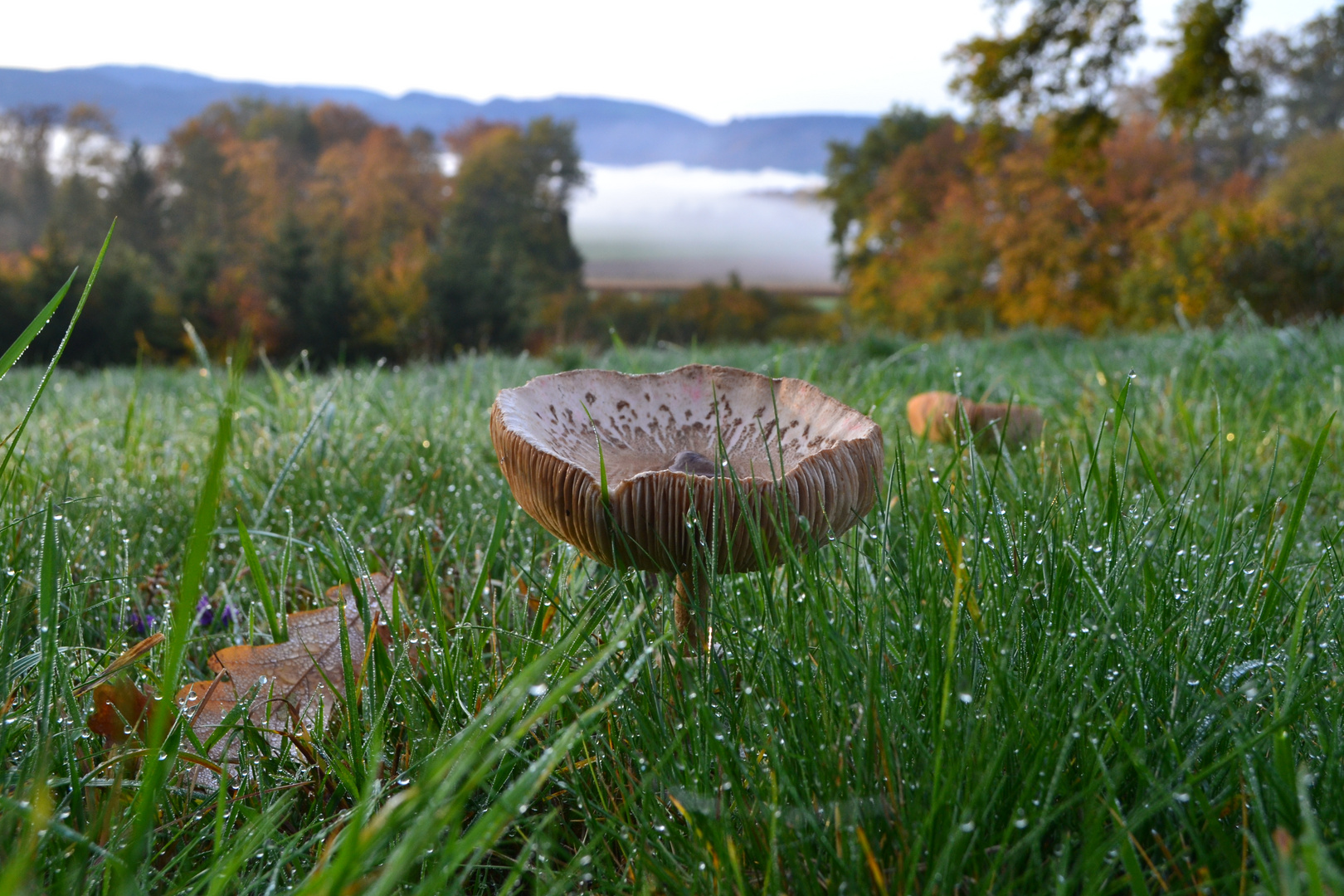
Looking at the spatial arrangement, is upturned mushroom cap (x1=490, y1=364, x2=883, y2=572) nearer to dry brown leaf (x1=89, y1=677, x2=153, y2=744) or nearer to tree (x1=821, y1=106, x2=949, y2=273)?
dry brown leaf (x1=89, y1=677, x2=153, y2=744)

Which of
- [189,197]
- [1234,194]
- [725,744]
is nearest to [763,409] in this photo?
[725,744]

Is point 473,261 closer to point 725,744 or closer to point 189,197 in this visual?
point 189,197

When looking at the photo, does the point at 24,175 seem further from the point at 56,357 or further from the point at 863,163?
the point at 56,357

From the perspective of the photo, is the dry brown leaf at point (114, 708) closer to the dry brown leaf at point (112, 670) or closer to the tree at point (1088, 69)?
the dry brown leaf at point (112, 670)

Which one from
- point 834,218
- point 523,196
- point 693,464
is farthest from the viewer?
point 523,196

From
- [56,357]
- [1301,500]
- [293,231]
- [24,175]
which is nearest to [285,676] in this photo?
[56,357]

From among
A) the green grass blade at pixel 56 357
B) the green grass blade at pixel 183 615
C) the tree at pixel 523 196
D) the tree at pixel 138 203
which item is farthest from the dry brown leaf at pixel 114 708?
the tree at pixel 138 203
